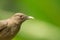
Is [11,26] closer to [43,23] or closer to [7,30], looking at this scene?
[7,30]

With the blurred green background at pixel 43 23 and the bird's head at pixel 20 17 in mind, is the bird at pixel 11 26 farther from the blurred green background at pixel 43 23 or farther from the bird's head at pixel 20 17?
the blurred green background at pixel 43 23

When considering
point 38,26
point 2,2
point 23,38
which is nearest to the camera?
point 23,38

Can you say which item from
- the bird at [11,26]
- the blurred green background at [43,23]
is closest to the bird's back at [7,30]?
the bird at [11,26]

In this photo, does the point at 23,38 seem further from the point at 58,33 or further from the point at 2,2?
the point at 2,2

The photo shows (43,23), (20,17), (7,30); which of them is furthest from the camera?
(20,17)

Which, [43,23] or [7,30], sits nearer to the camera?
[43,23]

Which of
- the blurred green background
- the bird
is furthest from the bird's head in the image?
the blurred green background

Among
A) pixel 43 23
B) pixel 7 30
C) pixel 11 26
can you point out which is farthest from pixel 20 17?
pixel 43 23

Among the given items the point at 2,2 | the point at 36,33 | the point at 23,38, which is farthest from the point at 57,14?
the point at 2,2
